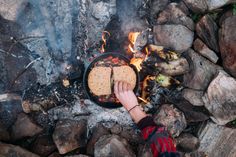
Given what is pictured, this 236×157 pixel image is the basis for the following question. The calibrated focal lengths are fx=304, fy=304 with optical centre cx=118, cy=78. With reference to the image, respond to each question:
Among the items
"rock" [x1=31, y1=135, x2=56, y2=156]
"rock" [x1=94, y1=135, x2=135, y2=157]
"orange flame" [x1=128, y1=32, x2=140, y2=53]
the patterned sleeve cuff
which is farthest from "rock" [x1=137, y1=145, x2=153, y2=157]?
"orange flame" [x1=128, y1=32, x2=140, y2=53]

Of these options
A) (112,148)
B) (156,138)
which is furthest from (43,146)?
(156,138)

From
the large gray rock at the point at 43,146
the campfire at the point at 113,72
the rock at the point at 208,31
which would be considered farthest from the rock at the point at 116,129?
the rock at the point at 208,31

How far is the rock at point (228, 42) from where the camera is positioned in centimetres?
426

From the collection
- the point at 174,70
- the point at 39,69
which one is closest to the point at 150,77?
the point at 174,70

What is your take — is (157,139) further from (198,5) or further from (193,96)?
(198,5)

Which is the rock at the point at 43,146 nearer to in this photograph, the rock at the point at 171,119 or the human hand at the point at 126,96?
the human hand at the point at 126,96

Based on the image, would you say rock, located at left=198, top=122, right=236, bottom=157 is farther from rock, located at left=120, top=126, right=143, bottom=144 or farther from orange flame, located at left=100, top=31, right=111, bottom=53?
orange flame, located at left=100, top=31, right=111, bottom=53

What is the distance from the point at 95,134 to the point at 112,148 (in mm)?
417

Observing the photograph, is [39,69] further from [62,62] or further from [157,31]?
[157,31]

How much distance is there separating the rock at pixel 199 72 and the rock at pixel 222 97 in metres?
0.12

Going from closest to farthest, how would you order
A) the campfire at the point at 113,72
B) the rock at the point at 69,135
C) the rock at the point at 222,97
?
the rock at the point at 69,135, the campfire at the point at 113,72, the rock at the point at 222,97

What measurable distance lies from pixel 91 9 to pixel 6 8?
3.96 ft

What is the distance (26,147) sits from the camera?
426 cm

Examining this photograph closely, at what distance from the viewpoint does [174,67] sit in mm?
4406
